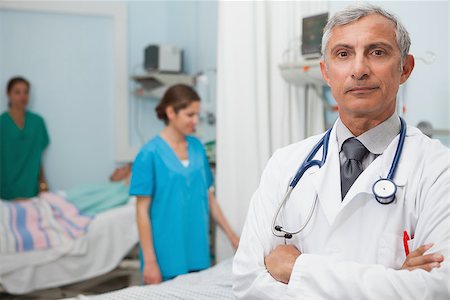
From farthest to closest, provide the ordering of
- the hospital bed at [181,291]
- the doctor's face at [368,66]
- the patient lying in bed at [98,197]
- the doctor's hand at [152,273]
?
the patient lying in bed at [98,197] < the doctor's hand at [152,273] < the hospital bed at [181,291] < the doctor's face at [368,66]

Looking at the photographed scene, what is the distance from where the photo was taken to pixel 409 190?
0.96 m

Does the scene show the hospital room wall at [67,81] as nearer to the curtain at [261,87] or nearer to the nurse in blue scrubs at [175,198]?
the nurse in blue scrubs at [175,198]

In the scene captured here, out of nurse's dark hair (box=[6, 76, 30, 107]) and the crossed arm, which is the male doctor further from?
nurse's dark hair (box=[6, 76, 30, 107])

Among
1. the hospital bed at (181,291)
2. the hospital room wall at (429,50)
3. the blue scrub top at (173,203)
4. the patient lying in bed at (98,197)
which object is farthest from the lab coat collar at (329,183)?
the patient lying in bed at (98,197)

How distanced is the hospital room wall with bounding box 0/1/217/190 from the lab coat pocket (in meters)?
2.96

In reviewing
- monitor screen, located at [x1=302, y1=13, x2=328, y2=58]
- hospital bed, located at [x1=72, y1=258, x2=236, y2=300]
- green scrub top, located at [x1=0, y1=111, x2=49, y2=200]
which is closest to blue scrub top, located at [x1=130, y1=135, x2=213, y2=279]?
hospital bed, located at [x1=72, y1=258, x2=236, y2=300]

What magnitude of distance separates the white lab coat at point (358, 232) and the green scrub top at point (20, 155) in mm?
3088

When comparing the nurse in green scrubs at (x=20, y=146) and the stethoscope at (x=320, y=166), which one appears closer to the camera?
the stethoscope at (x=320, y=166)

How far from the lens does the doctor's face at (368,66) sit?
38.6 inches

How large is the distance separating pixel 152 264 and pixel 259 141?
0.67 m

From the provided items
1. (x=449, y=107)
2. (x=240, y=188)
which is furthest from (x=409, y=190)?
(x=240, y=188)

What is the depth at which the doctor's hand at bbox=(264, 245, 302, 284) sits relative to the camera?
3.24 ft

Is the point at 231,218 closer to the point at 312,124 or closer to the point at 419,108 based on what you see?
the point at 312,124

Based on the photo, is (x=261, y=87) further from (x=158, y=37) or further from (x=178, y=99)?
(x=158, y=37)
